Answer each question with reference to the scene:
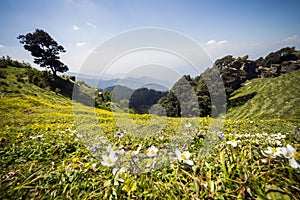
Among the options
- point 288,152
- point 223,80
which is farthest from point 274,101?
point 288,152

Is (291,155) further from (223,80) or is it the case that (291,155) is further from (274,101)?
(223,80)

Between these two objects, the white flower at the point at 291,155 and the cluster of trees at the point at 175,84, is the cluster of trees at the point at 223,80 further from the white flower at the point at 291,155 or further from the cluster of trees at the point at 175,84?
the white flower at the point at 291,155

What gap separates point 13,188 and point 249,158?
1930 mm

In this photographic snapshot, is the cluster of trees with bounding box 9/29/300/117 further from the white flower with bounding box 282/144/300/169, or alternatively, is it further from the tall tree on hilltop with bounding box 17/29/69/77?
the white flower with bounding box 282/144/300/169

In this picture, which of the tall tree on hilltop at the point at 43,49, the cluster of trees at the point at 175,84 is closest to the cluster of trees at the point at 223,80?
the cluster of trees at the point at 175,84

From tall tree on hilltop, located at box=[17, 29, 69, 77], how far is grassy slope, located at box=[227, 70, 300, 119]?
33.5m

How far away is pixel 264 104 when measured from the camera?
1030 inches

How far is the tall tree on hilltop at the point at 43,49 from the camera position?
27625 millimetres

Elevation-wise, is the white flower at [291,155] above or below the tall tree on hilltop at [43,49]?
below

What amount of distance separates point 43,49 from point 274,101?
1582 inches

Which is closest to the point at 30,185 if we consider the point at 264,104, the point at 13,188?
the point at 13,188

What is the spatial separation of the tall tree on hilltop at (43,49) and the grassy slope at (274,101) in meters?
33.5

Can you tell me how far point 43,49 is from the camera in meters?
28.8

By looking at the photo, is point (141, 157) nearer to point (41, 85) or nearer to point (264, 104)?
point (41, 85)
